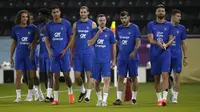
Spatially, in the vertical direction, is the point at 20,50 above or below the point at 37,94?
above

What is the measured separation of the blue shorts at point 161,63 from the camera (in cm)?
1469

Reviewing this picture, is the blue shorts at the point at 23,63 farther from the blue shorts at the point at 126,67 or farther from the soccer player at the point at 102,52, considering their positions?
the blue shorts at the point at 126,67

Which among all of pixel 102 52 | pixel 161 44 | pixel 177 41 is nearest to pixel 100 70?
pixel 102 52

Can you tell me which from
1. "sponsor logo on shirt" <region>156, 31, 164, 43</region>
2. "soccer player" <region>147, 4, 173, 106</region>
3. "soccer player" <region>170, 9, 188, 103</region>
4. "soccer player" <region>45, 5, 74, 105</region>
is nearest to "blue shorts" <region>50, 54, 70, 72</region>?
"soccer player" <region>45, 5, 74, 105</region>

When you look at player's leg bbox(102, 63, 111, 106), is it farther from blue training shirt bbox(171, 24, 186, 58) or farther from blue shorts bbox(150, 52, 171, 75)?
blue training shirt bbox(171, 24, 186, 58)

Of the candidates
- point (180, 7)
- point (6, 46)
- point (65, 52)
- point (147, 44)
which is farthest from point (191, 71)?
point (65, 52)

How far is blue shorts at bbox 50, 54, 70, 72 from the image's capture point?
1529 centimetres

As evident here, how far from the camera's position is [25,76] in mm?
17828

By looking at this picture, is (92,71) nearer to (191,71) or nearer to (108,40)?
(108,40)

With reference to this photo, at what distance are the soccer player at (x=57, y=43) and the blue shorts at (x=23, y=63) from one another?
5.13 feet

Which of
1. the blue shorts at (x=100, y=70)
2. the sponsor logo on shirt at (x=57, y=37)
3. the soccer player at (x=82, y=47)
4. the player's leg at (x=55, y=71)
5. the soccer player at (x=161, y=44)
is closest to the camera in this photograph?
the soccer player at (x=161, y=44)

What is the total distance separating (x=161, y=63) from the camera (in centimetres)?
1478

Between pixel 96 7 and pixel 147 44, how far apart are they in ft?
14.7

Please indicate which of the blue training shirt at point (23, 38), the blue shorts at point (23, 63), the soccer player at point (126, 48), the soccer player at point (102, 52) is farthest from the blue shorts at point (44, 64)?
the soccer player at point (126, 48)
